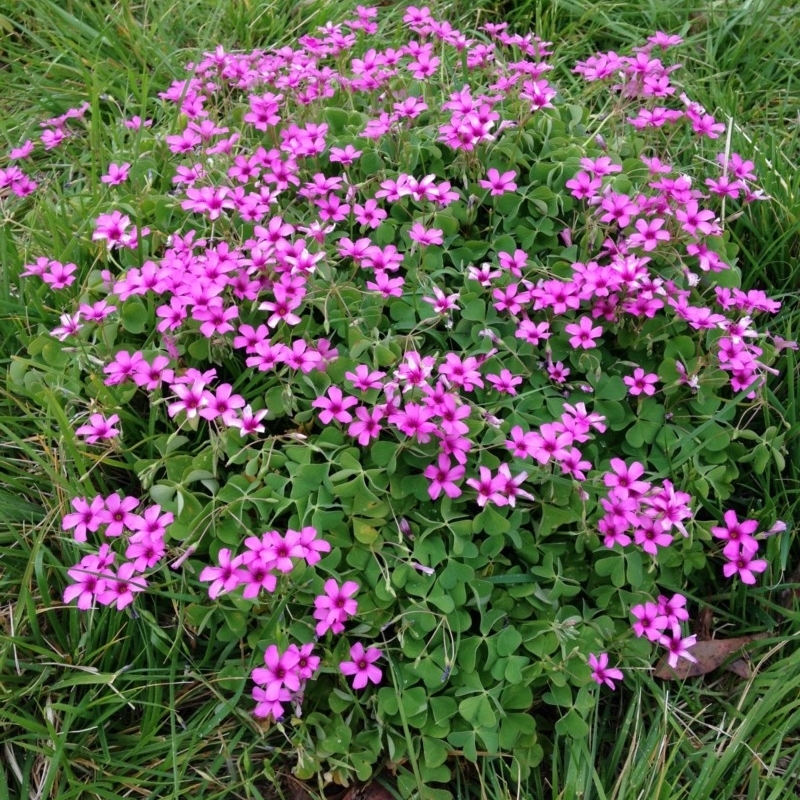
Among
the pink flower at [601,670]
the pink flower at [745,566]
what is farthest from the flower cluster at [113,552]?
the pink flower at [745,566]

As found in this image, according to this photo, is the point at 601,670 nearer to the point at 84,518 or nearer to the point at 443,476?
the point at 443,476

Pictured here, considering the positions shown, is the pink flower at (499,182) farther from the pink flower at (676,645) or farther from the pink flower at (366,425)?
the pink flower at (676,645)

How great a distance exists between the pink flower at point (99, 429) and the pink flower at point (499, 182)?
1575mm

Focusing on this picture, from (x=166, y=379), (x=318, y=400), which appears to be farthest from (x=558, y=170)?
(x=166, y=379)

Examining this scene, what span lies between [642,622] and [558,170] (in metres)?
1.73

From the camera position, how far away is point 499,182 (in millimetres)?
2980

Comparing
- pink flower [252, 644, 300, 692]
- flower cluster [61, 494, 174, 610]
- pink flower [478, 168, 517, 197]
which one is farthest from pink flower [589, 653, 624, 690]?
pink flower [478, 168, 517, 197]

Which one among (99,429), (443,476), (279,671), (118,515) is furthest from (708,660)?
(99,429)

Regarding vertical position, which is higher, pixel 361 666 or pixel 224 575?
pixel 224 575

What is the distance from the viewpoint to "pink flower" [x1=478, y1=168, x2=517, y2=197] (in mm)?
2947

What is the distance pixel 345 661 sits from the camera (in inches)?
90.5

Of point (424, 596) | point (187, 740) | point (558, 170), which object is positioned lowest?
point (187, 740)

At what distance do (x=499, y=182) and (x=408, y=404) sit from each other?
3.63ft

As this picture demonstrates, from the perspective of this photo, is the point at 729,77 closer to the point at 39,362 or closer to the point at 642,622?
Result: the point at 642,622
